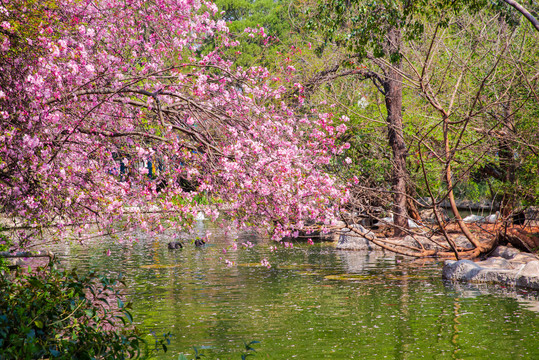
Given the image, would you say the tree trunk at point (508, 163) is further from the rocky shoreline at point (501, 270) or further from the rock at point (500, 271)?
the rock at point (500, 271)

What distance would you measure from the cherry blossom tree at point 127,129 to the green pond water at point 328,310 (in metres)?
1.49

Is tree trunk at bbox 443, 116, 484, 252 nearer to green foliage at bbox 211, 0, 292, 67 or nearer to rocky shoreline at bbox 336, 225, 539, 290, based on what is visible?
rocky shoreline at bbox 336, 225, 539, 290

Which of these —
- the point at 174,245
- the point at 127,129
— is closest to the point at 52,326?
the point at 127,129

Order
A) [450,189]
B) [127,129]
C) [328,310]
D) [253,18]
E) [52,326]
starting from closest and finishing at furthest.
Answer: [52,326] < [127,129] < [328,310] < [450,189] < [253,18]

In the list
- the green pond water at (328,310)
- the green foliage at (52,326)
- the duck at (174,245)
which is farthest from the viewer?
the duck at (174,245)

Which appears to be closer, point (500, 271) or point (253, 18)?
point (500, 271)

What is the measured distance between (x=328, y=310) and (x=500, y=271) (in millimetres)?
5191

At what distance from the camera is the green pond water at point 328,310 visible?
9008 millimetres

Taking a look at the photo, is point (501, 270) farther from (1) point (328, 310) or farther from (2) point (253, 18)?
(2) point (253, 18)

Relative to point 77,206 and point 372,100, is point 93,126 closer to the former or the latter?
point 77,206

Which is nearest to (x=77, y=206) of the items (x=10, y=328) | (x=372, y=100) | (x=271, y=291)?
(x=10, y=328)

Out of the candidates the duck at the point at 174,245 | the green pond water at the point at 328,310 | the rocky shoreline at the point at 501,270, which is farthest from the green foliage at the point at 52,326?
the duck at the point at 174,245

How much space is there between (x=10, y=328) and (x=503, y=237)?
15485mm

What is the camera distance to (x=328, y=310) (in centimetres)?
1165
